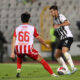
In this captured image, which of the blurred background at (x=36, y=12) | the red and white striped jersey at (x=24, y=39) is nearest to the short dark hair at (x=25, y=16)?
the red and white striped jersey at (x=24, y=39)

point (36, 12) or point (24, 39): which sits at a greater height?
point (24, 39)

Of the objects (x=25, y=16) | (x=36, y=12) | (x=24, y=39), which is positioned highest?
(x=25, y=16)

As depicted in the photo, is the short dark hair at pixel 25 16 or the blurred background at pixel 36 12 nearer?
the short dark hair at pixel 25 16

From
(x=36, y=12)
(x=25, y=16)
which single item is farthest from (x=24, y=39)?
→ (x=36, y=12)

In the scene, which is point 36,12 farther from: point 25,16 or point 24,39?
point 24,39

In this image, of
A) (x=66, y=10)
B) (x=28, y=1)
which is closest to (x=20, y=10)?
(x=28, y=1)

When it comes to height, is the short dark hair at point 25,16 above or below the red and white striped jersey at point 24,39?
above

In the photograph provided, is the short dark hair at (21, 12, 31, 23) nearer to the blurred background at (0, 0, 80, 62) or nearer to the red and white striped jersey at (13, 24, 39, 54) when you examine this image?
the red and white striped jersey at (13, 24, 39, 54)

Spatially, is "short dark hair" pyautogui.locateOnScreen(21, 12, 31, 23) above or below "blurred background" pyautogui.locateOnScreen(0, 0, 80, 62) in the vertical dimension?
above

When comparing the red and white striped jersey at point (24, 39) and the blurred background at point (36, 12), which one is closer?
the red and white striped jersey at point (24, 39)

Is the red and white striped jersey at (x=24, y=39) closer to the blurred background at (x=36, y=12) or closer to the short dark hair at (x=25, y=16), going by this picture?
the short dark hair at (x=25, y=16)

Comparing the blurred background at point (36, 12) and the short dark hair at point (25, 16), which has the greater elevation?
the short dark hair at point (25, 16)

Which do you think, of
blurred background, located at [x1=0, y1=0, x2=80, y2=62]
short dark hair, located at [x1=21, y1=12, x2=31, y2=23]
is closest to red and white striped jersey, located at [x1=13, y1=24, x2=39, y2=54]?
short dark hair, located at [x1=21, y1=12, x2=31, y2=23]

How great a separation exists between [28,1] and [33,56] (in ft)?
62.3
